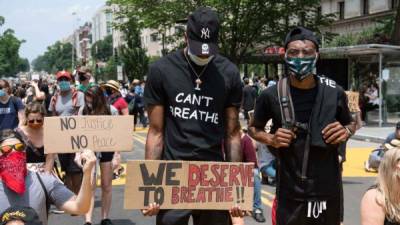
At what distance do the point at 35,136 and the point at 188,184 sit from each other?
3214mm

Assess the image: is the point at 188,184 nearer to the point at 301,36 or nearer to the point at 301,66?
the point at 301,66

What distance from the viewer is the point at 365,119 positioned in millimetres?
24297

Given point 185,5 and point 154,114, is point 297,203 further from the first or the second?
point 185,5

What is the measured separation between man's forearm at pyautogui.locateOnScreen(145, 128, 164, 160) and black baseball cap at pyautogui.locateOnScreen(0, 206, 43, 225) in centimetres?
77

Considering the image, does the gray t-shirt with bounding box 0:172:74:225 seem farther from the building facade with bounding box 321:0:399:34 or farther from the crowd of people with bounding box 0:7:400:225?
the building facade with bounding box 321:0:399:34

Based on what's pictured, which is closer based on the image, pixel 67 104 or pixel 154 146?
pixel 154 146

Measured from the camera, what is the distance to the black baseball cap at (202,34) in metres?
3.65

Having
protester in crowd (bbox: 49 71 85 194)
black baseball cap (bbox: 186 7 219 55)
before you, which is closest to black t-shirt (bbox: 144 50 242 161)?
black baseball cap (bbox: 186 7 219 55)

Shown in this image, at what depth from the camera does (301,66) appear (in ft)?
12.4

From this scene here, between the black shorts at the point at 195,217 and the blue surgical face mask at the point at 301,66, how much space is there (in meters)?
0.95

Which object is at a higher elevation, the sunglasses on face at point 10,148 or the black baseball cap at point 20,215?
the sunglasses on face at point 10,148

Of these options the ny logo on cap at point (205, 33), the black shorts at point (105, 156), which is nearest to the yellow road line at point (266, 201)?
the black shorts at point (105, 156)

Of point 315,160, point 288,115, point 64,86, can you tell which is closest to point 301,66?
point 288,115

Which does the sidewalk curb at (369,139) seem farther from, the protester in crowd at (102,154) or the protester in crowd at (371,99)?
the protester in crowd at (102,154)
